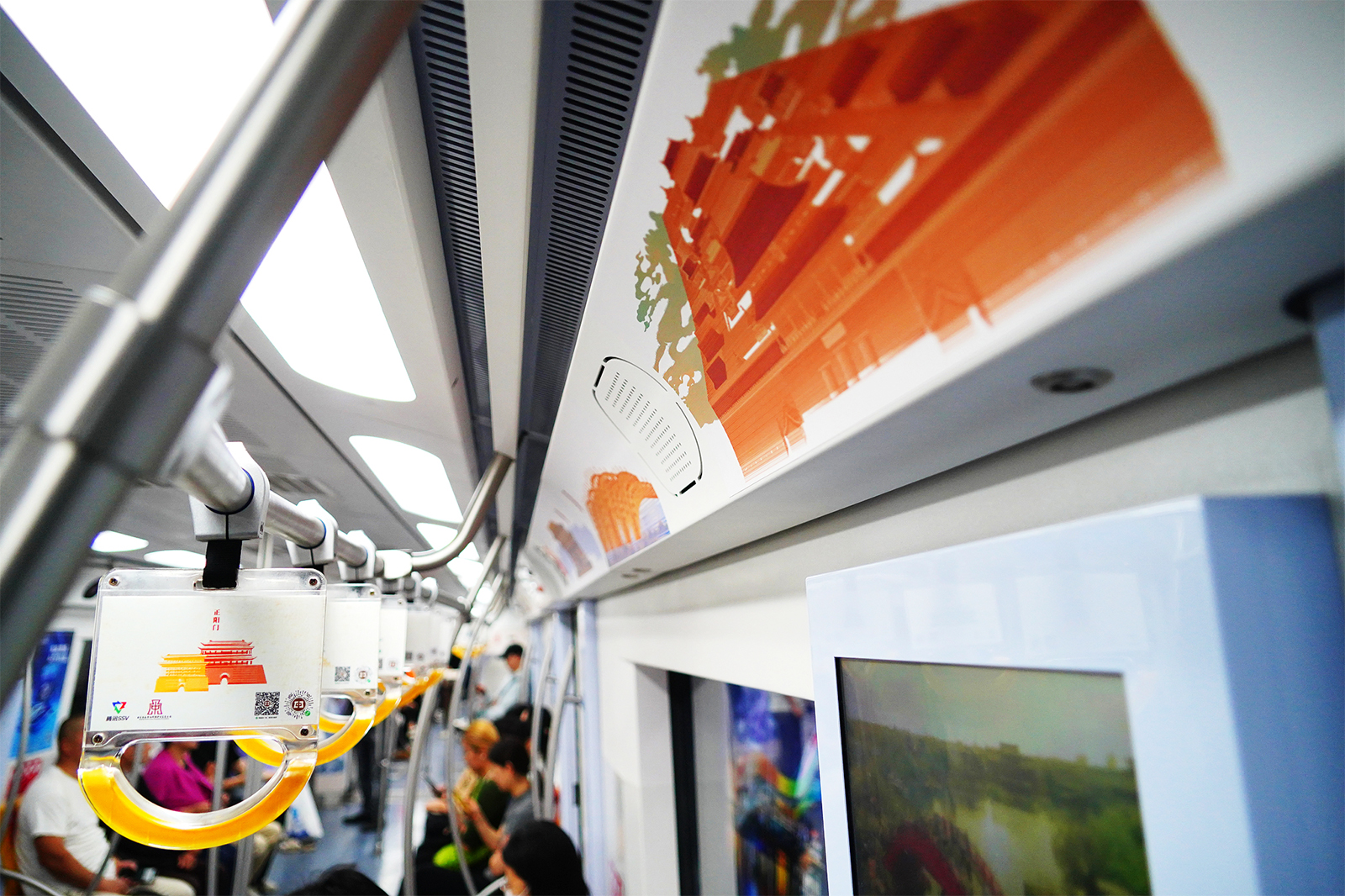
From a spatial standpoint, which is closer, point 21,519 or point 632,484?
point 21,519

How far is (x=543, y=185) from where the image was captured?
3.92 ft

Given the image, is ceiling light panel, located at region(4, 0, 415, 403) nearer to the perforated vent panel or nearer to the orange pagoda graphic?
the perforated vent panel

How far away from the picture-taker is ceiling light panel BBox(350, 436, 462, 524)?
3.34 meters

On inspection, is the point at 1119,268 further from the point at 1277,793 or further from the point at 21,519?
the point at 21,519

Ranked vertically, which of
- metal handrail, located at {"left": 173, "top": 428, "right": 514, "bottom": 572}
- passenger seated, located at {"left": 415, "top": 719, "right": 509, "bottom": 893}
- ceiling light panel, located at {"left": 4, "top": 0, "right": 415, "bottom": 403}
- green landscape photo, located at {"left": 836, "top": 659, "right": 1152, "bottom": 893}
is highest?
ceiling light panel, located at {"left": 4, "top": 0, "right": 415, "bottom": 403}

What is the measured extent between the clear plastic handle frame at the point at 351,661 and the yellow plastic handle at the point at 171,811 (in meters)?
0.49

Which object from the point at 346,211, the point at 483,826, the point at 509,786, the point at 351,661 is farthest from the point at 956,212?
the point at 483,826

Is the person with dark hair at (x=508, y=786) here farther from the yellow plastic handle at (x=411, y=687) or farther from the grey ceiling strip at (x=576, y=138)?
the grey ceiling strip at (x=576, y=138)

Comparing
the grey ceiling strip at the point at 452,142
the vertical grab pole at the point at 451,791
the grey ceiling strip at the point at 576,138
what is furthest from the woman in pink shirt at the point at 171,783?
the grey ceiling strip at the point at 576,138

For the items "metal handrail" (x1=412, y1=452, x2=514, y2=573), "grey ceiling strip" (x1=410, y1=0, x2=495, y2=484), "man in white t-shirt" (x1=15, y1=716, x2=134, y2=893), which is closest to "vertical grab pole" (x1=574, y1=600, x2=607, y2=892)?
"metal handrail" (x1=412, y1=452, x2=514, y2=573)

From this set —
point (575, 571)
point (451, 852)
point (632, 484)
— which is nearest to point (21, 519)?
point (632, 484)

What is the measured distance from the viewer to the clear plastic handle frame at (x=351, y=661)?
1.75 metres

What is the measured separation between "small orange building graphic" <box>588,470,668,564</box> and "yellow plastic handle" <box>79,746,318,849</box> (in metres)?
0.94

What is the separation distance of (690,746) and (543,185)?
2.98 m
